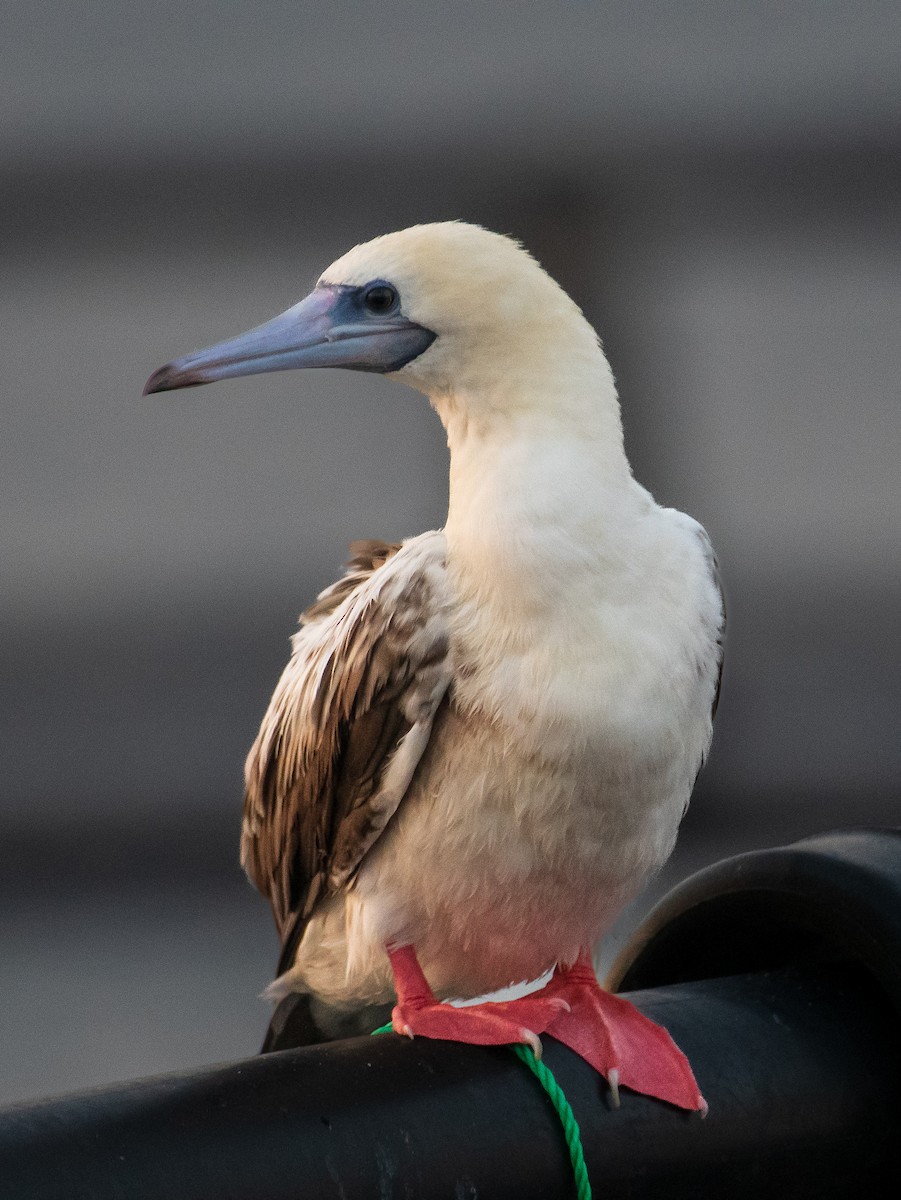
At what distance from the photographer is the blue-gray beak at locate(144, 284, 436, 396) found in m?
1.08

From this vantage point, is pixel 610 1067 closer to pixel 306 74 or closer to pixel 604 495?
pixel 604 495

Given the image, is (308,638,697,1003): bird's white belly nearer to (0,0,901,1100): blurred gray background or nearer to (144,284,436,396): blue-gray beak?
(144,284,436,396): blue-gray beak

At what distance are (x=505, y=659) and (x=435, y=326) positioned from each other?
0.23m

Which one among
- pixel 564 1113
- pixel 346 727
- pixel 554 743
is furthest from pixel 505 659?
pixel 564 1113

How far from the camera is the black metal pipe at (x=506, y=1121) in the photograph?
2.50 ft

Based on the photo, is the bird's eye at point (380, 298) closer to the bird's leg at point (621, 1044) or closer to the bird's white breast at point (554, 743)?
the bird's white breast at point (554, 743)

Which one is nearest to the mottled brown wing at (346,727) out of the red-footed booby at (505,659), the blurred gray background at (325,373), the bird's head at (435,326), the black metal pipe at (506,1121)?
the red-footed booby at (505,659)

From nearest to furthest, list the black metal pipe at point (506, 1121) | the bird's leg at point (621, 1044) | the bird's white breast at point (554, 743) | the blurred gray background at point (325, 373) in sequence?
1. the black metal pipe at point (506, 1121)
2. the bird's leg at point (621, 1044)
3. the bird's white breast at point (554, 743)
4. the blurred gray background at point (325, 373)

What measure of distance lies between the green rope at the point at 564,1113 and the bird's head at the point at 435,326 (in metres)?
0.42

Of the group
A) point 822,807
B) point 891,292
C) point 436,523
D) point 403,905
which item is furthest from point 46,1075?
point 891,292

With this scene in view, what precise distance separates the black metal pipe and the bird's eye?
0.48m

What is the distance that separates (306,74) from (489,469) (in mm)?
2512

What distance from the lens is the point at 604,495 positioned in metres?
1.03

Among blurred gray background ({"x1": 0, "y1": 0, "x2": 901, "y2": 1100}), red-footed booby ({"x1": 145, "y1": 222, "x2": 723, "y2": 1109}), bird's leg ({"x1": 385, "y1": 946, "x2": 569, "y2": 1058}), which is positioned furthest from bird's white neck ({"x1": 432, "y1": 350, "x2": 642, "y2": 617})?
blurred gray background ({"x1": 0, "y1": 0, "x2": 901, "y2": 1100})
